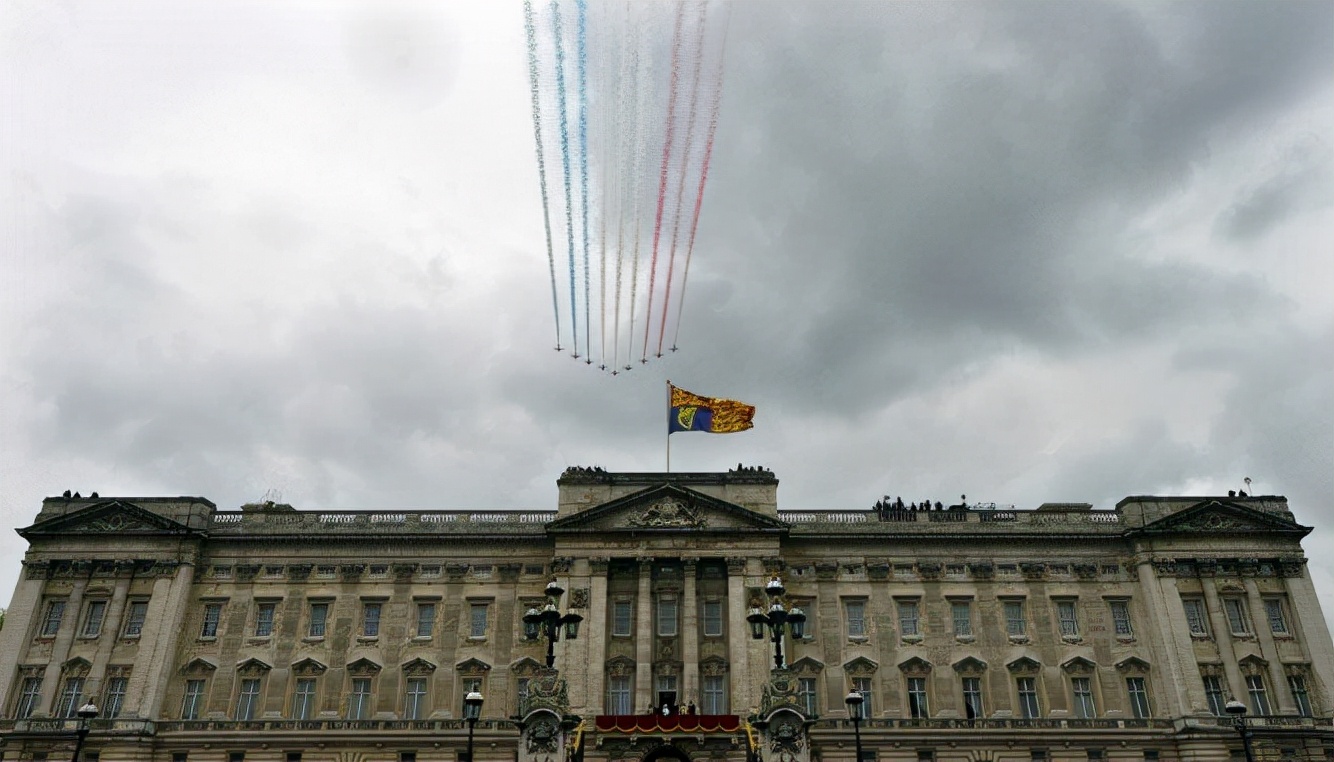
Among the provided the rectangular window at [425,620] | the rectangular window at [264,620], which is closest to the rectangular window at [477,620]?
the rectangular window at [425,620]

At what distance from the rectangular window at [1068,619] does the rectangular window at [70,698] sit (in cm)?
5419

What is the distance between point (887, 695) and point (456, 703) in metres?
23.6

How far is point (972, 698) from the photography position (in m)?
53.7

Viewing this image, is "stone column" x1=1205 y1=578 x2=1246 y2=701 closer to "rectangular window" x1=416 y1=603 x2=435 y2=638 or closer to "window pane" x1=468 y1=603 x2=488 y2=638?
"window pane" x1=468 y1=603 x2=488 y2=638

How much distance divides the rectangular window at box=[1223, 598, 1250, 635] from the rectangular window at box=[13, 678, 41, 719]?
65.6 meters

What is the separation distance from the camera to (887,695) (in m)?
53.5

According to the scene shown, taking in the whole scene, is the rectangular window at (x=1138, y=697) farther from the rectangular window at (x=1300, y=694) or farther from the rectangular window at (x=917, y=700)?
the rectangular window at (x=917, y=700)

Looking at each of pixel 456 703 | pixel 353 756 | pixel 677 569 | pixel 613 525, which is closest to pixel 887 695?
pixel 677 569

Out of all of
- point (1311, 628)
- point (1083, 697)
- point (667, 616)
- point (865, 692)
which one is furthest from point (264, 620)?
point (1311, 628)

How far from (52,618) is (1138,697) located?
60.8 meters

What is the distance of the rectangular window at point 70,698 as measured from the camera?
52.4 m

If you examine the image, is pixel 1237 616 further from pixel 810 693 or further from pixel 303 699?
pixel 303 699

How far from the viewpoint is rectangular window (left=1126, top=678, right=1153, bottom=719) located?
53.2 meters

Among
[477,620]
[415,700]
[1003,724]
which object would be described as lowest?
[1003,724]
